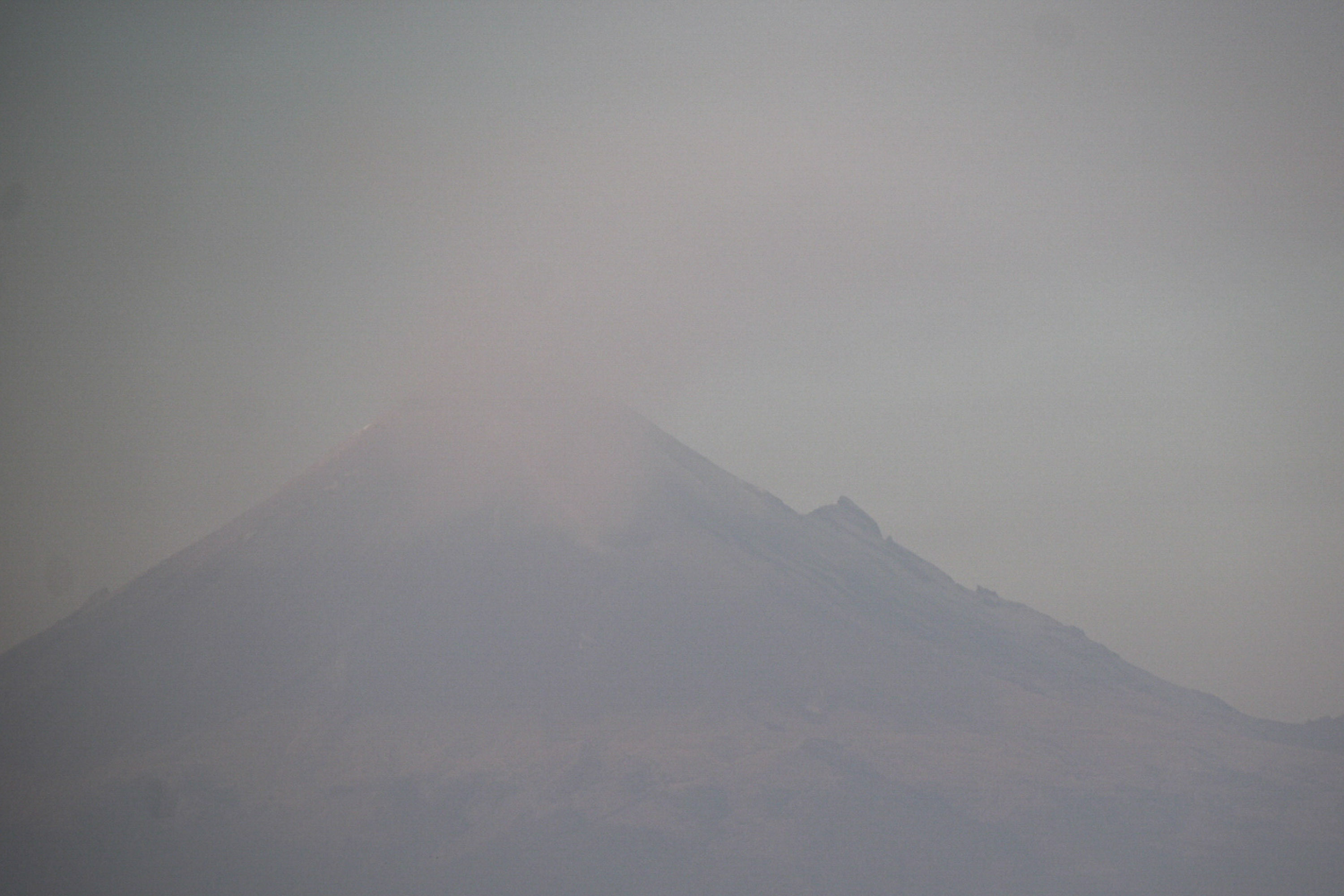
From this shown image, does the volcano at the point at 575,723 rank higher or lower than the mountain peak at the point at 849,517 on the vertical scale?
lower

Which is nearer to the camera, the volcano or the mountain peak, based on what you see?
the volcano

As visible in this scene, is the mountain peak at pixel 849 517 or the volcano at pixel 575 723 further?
the mountain peak at pixel 849 517

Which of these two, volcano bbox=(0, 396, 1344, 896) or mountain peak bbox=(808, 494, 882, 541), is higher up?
mountain peak bbox=(808, 494, 882, 541)

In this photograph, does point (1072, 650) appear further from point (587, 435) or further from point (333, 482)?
point (333, 482)

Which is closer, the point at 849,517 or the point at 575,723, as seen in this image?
the point at 575,723

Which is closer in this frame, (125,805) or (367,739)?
(125,805)

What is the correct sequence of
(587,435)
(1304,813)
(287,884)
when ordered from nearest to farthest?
(287,884) → (1304,813) → (587,435)

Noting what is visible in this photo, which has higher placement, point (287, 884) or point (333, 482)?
point (333, 482)

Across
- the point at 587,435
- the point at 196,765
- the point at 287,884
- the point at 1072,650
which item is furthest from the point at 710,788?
the point at 1072,650
